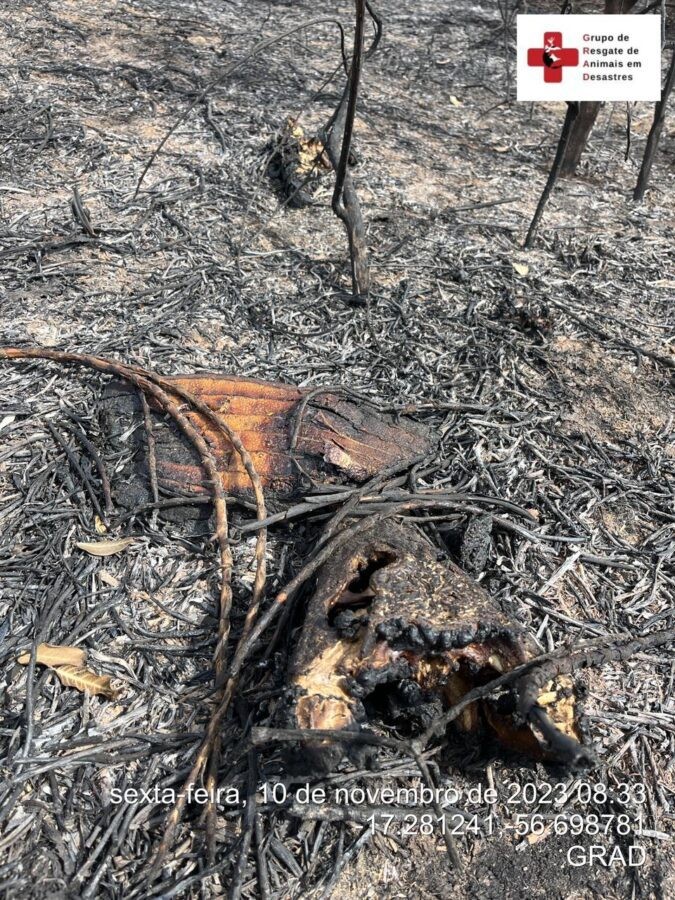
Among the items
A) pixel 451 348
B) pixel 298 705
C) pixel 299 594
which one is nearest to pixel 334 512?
pixel 299 594

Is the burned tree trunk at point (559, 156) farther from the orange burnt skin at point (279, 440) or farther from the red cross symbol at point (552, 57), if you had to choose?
the orange burnt skin at point (279, 440)

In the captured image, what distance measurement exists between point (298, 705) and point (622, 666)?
48.1 inches

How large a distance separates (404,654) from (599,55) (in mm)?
4679

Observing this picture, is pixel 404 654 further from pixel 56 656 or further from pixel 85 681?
pixel 56 656

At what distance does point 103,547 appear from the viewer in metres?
2.48

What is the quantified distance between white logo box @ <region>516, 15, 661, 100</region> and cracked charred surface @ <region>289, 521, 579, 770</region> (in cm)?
384

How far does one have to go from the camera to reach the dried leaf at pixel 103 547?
8.09 ft

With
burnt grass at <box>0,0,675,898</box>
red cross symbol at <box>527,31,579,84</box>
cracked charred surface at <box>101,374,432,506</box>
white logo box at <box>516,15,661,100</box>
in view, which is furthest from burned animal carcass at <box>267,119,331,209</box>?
cracked charred surface at <box>101,374,432,506</box>

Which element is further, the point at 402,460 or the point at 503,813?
the point at 402,460

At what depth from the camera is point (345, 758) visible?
191 centimetres

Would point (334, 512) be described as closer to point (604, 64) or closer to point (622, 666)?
point (622, 666)

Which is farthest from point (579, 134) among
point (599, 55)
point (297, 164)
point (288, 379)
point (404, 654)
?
point (404, 654)

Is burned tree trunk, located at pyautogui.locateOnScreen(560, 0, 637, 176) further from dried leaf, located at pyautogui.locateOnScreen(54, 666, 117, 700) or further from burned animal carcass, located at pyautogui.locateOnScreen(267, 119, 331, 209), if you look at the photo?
dried leaf, located at pyautogui.locateOnScreen(54, 666, 117, 700)

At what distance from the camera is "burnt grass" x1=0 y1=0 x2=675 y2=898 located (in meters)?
1.93
